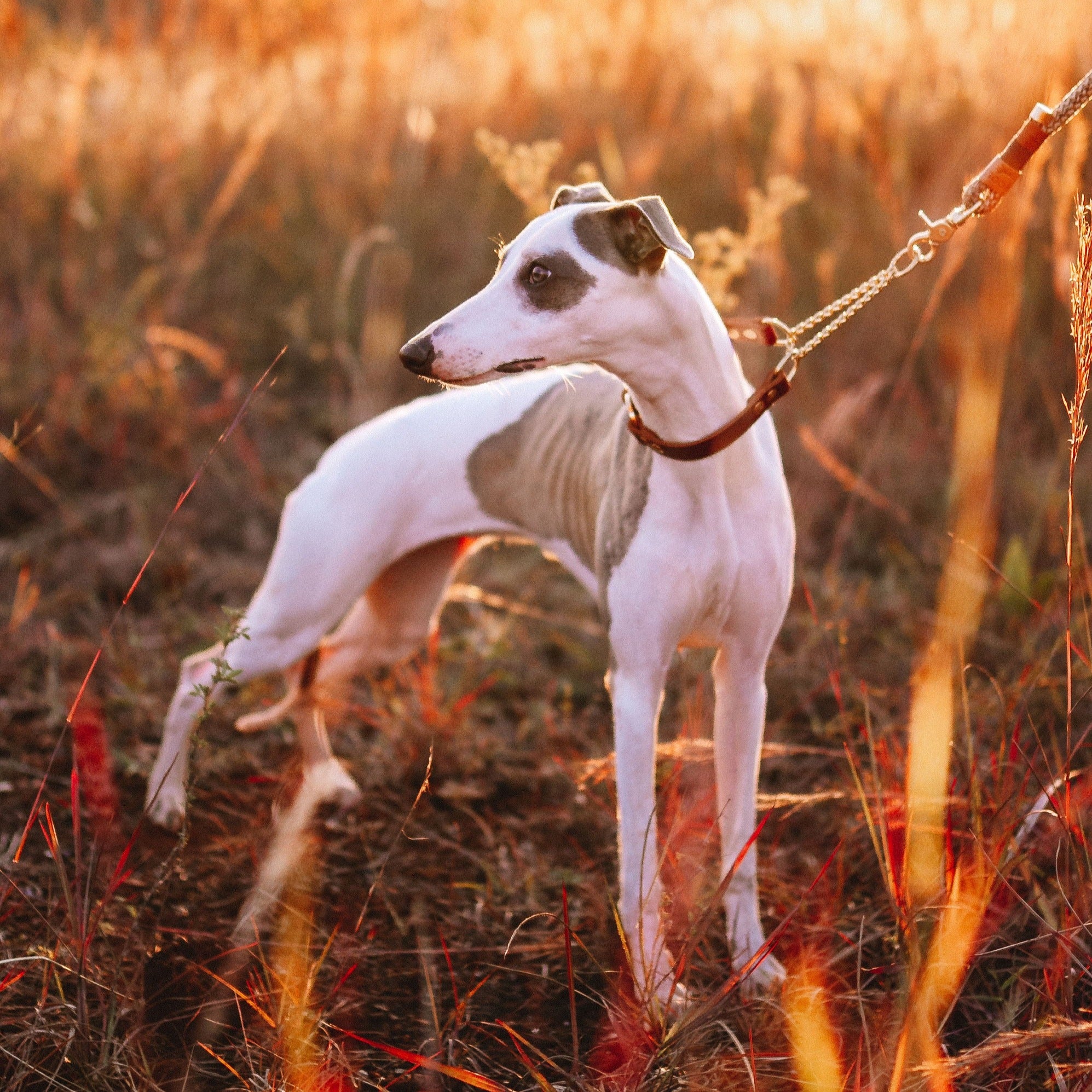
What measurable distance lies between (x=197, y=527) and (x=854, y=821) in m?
3.23

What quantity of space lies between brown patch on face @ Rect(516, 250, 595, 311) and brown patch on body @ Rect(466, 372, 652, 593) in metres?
0.51

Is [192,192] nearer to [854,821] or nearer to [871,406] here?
[871,406]

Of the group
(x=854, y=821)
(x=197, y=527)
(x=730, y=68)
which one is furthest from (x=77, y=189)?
(x=854, y=821)

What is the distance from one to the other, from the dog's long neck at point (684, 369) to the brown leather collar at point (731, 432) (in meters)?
0.03

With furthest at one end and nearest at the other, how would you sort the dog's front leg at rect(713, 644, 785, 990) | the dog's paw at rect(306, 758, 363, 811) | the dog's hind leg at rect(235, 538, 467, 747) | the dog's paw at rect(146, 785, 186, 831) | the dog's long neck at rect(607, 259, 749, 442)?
the dog's hind leg at rect(235, 538, 467, 747)
the dog's paw at rect(306, 758, 363, 811)
the dog's paw at rect(146, 785, 186, 831)
the dog's front leg at rect(713, 644, 785, 990)
the dog's long neck at rect(607, 259, 749, 442)

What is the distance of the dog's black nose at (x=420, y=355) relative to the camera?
214 cm

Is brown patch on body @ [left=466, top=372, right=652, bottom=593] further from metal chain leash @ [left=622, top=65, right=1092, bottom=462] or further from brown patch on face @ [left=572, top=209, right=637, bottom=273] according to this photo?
brown patch on face @ [left=572, top=209, right=637, bottom=273]

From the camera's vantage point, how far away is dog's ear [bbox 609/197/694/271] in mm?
2207

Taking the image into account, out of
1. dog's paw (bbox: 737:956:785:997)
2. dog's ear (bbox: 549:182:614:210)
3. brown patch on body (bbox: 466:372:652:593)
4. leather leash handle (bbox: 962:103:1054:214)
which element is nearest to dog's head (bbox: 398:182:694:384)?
dog's ear (bbox: 549:182:614:210)

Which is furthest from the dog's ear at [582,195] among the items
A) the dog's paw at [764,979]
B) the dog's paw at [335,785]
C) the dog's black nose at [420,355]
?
the dog's paw at [335,785]

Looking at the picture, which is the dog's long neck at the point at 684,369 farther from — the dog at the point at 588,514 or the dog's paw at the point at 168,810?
the dog's paw at the point at 168,810

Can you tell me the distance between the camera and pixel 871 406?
5242 mm

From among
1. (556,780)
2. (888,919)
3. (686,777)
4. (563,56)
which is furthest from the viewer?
(563,56)

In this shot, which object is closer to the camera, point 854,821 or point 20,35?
point 854,821
